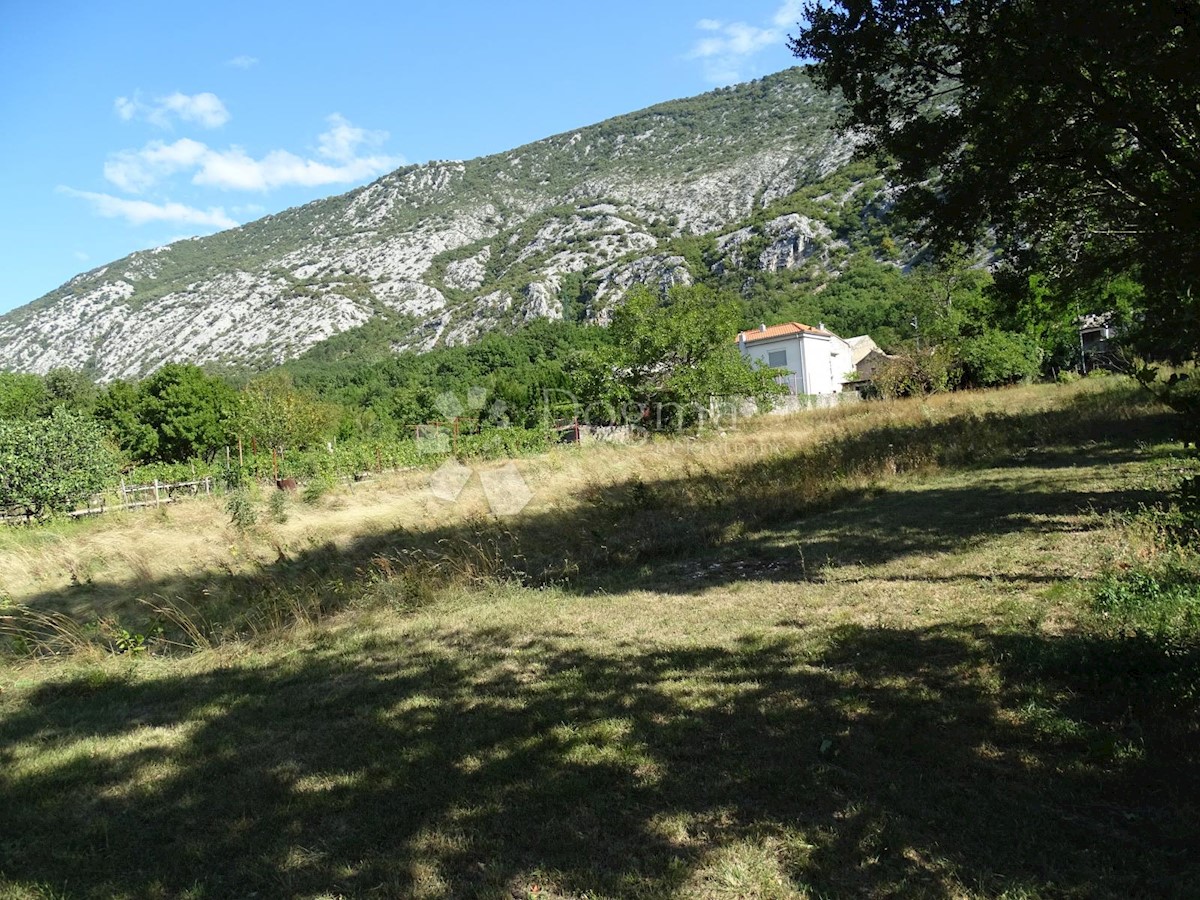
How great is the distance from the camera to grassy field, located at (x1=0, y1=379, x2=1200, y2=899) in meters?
2.49

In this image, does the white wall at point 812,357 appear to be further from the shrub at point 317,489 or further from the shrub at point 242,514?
the shrub at point 242,514

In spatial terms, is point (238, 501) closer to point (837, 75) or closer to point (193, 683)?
point (193, 683)

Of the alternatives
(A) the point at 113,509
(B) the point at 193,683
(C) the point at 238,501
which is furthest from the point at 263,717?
(A) the point at 113,509

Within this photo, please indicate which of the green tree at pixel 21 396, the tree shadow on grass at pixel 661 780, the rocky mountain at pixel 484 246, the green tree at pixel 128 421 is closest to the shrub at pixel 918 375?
the tree shadow on grass at pixel 661 780

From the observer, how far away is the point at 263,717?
4.23 m

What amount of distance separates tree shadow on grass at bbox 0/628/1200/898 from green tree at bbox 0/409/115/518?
1541 cm

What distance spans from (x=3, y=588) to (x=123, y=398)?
47.4 m

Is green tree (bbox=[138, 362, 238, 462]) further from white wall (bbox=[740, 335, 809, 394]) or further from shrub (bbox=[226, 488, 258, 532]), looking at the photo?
white wall (bbox=[740, 335, 809, 394])

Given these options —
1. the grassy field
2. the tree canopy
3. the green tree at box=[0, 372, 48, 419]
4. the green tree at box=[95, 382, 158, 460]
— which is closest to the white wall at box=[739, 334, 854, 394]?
the green tree at box=[95, 382, 158, 460]

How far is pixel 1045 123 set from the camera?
6.11 metres

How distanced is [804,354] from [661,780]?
191 feet

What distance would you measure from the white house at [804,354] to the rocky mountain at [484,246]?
31147 mm

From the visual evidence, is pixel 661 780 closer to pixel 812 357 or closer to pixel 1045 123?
pixel 1045 123

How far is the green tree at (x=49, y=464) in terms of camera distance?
1627 centimetres
